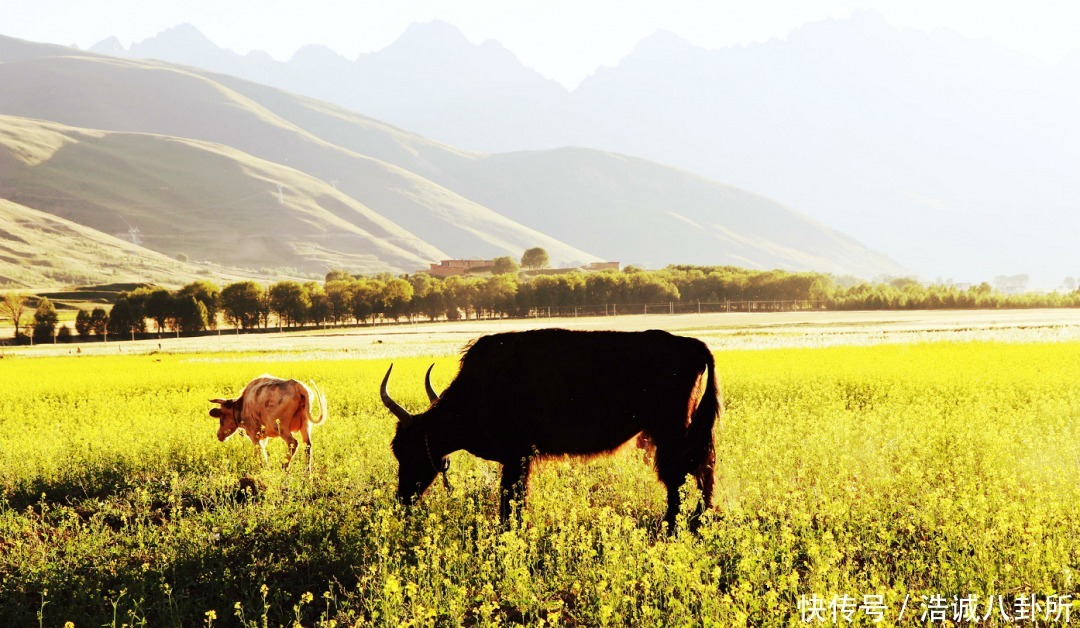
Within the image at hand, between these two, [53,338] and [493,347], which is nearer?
[493,347]

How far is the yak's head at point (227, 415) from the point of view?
12016 millimetres

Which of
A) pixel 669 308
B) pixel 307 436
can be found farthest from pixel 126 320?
pixel 307 436

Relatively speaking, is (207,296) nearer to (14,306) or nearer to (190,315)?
(190,315)

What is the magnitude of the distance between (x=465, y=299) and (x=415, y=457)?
96.6 m

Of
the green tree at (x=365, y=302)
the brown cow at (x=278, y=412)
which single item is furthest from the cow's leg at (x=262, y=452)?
the green tree at (x=365, y=302)

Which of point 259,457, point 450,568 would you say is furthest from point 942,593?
point 259,457

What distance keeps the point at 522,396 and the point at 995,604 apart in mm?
4739

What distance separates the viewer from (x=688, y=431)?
26.6 feet

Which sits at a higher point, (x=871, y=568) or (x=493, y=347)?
(x=493, y=347)

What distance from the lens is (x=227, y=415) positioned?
482 inches

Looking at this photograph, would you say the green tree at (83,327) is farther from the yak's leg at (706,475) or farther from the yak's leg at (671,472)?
the yak's leg at (706,475)

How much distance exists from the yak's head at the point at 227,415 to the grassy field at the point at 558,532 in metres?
0.35

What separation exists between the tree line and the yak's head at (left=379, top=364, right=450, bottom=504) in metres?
85.1

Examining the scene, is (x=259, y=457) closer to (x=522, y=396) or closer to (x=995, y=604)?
(x=522, y=396)
